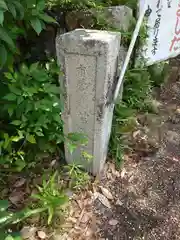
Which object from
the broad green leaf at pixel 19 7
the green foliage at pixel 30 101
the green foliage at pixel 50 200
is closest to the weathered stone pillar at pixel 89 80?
the green foliage at pixel 30 101

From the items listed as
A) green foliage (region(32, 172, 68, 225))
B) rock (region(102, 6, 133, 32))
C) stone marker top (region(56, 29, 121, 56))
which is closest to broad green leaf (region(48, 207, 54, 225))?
green foliage (region(32, 172, 68, 225))

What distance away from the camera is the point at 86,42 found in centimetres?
175

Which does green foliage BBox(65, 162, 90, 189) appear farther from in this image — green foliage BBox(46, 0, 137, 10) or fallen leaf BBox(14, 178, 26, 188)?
green foliage BBox(46, 0, 137, 10)

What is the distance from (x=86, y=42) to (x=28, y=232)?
1.26m

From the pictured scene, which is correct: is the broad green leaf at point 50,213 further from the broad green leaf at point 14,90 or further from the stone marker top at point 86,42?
the stone marker top at point 86,42

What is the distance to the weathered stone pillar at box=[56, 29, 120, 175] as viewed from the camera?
5.84ft

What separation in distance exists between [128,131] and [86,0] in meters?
1.20

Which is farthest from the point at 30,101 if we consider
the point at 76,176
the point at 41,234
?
the point at 41,234

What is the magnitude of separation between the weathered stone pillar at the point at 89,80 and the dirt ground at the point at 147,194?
1.08 ft

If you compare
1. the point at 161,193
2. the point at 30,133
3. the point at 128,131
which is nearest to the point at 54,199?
the point at 30,133

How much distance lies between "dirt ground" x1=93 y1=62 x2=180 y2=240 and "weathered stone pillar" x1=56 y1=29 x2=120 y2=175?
0.33 metres

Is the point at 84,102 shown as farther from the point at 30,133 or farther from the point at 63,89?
the point at 30,133

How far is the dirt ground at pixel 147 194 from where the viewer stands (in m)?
2.09

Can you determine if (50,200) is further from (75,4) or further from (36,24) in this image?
(75,4)
